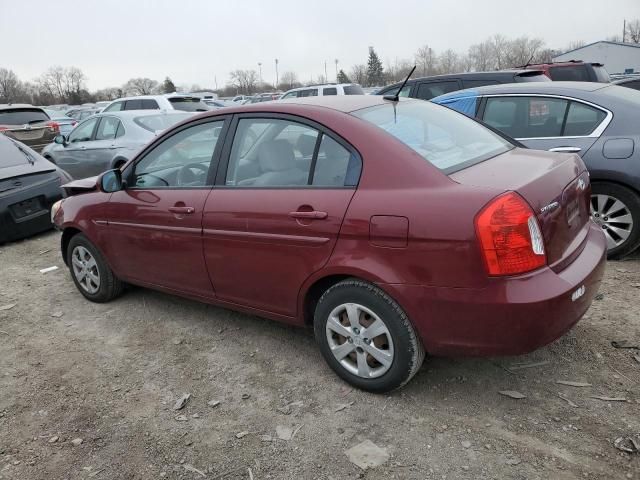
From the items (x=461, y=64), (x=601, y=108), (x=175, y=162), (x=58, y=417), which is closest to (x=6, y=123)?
(x=175, y=162)

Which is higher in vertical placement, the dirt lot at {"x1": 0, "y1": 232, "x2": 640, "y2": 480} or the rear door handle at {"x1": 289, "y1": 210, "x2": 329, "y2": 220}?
the rear door handle at {"x1": 289, "y1": 210, "x2": 329, "y2": 220}

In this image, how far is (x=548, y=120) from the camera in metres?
5.04

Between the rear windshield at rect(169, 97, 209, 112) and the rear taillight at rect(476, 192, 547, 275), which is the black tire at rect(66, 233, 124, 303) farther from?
the rear windshield at rect(169, 97, 209, 112)

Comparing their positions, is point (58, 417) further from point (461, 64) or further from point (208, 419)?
point (461, 64)

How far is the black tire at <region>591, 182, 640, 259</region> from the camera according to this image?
14.7 feet

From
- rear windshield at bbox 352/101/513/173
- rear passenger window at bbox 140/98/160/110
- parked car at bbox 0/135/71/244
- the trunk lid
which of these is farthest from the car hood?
the trunk lid

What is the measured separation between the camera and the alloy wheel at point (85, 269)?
4.62 meters

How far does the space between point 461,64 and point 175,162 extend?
3560 inches

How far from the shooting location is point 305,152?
3145 millimetres

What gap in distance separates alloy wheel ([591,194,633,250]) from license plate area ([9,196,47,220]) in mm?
6487

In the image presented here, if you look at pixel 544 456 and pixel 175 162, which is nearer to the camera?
pixel 544 456

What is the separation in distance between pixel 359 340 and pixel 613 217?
295 centimetres

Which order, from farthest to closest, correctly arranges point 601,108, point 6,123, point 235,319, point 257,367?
point 6,123
point 601,108
point 235,319
point 257,367

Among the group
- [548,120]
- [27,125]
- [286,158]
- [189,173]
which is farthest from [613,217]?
[27,125]
